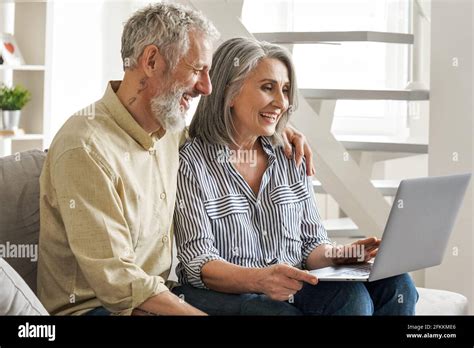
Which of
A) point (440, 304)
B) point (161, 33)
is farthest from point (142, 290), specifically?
point (440, 304)

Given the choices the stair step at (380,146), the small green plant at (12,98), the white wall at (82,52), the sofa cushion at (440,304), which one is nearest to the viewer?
the sofa cushion at (440,304)

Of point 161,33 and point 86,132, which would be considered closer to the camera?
point 86,132

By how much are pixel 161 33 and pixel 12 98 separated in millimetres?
2626

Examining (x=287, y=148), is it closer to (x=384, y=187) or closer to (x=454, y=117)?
(x=454, y=117)

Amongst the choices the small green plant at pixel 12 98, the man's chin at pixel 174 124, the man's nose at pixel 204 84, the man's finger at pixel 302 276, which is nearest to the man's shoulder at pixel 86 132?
the man's chin at pixel 174 124

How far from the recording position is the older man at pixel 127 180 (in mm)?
1799

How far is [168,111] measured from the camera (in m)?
2.00

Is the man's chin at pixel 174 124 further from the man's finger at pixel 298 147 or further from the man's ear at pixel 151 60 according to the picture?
the man's finger at pixel 298 147

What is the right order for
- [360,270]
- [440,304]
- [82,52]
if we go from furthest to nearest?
1. [82,52]
2. [440,304]
3. [360,270]

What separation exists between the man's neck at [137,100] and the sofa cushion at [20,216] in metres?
0.28

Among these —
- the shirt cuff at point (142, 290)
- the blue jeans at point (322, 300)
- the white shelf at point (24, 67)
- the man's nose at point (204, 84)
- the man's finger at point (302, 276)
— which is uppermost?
the white shelf at point (24, 67)

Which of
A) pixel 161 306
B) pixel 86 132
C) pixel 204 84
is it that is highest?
pixel 204 84

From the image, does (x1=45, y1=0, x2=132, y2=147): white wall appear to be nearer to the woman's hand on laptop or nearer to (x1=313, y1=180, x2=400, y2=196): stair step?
(x1=313, y1=180, x2=400, y2=196): stair step

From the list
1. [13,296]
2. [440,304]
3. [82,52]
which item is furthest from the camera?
[82,52]
